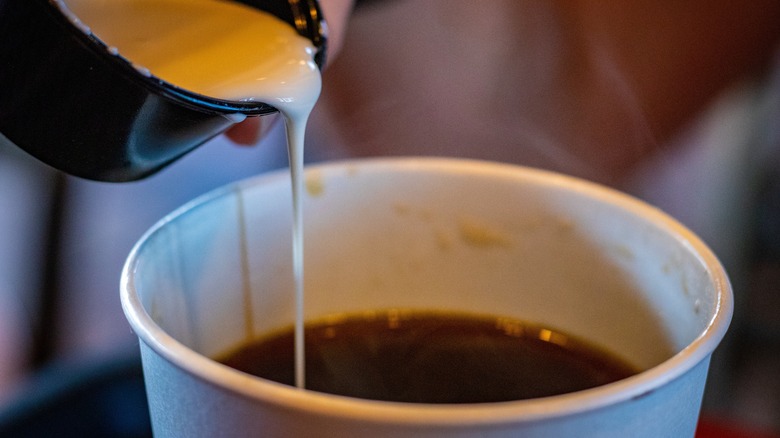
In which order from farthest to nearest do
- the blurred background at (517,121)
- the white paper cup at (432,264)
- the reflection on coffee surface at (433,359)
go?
the blurred background at (517,121) → the reflection on coffee surface at (433,359) → the white paper cup at (432,264)

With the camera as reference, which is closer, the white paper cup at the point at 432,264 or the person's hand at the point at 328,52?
the white paper cup at the point at 432,264

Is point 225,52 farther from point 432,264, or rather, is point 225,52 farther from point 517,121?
point 517,121

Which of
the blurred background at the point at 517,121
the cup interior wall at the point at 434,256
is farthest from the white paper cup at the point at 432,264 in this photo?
the blurred background at the point at 517,121

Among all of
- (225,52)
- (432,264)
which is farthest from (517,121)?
(225,52)

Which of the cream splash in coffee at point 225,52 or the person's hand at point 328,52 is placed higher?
the cream splash in coffee at point 225,52

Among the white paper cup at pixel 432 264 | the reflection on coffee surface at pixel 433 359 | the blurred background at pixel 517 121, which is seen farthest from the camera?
the blurred background at pixel 517 121

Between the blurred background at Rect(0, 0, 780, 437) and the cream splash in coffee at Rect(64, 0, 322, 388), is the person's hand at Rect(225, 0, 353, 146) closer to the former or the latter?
the cream splash in coffee at Rect(64, 0, 322, 388)

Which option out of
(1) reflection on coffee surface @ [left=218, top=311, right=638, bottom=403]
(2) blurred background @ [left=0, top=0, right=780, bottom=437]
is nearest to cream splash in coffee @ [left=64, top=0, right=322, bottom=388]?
(1) reflection on coffee surface @ [left=218, top=311, right=638, bottom=403]

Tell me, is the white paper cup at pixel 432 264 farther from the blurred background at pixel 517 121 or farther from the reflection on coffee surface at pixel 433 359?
the blurred background at pixel 517 121
